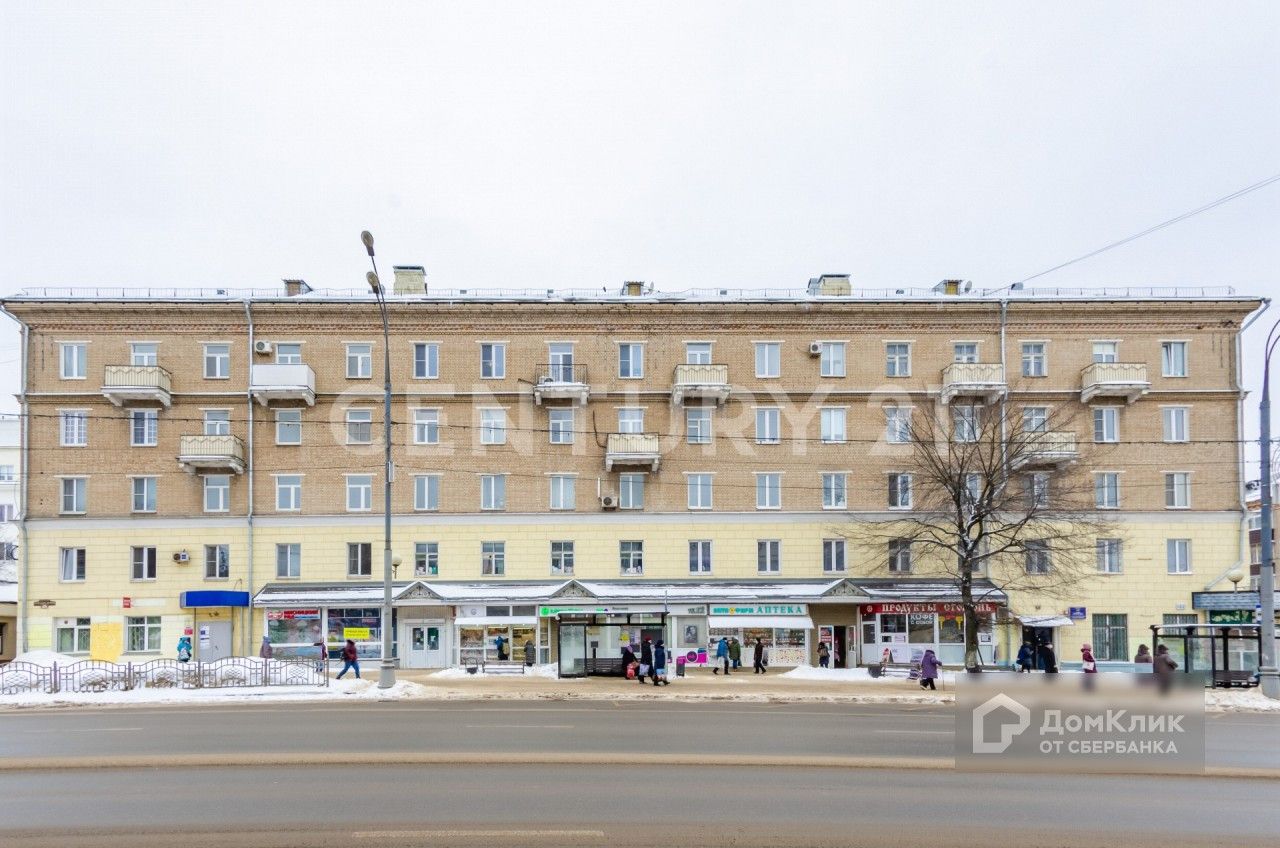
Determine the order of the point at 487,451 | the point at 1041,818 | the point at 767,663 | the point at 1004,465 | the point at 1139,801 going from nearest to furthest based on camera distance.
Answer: the point at 1041,818
the point at 1139,801
the point at 1004,465
the point at 767,663
the point at 487,451

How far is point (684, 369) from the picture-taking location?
3841 centimetres

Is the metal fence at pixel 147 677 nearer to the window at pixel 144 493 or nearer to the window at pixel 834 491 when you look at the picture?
the window at pixel 144 493

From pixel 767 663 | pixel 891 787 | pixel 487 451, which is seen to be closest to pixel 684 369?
pixel 487 451

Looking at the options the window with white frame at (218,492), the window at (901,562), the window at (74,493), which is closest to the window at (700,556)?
the window at (901,562)

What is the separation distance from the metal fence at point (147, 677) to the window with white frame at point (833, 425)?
20458 millimetres

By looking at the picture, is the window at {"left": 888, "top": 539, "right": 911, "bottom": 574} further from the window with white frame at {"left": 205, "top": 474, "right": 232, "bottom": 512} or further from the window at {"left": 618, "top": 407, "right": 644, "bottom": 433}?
the window with white frame at {"left": 205, "top": 474, "right": 232, "bottom": 512}

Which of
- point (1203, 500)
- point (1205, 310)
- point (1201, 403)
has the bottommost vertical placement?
point (1203, 500)

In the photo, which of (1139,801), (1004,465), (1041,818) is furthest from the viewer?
(1004,465)

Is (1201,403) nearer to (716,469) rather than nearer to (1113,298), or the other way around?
(1113,298)

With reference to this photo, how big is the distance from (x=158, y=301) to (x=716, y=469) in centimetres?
2197

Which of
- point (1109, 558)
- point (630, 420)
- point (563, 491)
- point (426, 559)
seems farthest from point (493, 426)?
point (1109, 558)

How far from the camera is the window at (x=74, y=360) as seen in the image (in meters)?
38.2

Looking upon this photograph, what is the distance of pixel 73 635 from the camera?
3731cm

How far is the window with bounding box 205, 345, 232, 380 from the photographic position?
38.8 metres
